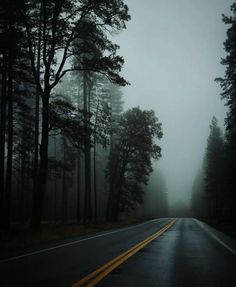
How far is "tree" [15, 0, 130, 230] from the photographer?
18656 millimetres

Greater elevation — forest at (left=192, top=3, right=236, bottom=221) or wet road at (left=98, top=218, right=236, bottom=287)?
forest at (left=192, top=3, right=236, bottom=221)

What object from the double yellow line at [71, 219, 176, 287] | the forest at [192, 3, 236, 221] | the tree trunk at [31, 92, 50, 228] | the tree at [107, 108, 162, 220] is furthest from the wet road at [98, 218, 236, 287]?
the tree at [107, 108, 162, 220]

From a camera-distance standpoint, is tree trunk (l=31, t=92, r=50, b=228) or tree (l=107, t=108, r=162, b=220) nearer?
tree trunk (l=31, t=92, r=50, b=228)

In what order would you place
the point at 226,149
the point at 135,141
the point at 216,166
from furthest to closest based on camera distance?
the point at 216,166
the point at 226,149
the point at 135,141

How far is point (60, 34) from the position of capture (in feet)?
62.2

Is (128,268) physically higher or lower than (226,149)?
lower

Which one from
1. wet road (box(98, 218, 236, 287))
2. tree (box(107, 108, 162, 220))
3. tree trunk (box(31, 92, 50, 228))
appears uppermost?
tree (box(107, 108, 162, 220))

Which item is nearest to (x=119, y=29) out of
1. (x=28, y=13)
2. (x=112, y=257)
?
(x=28, y=13)

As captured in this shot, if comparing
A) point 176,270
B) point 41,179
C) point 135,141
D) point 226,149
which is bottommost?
point 176,270

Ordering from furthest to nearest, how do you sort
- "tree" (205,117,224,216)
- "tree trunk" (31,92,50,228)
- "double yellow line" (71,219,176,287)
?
"tree" (205,117,224,216) < "tree trunk" (31,92,50,228) < "double yellow line" (71,219,176,287)

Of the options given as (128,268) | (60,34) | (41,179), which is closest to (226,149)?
(60,34)

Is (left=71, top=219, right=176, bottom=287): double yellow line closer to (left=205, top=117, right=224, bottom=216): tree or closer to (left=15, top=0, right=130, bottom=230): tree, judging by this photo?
(left=15, top=0, right=130, bottom=230): tree

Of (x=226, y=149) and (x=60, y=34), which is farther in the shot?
(x=226, y=149)

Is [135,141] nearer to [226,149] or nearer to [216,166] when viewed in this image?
[226,149]
